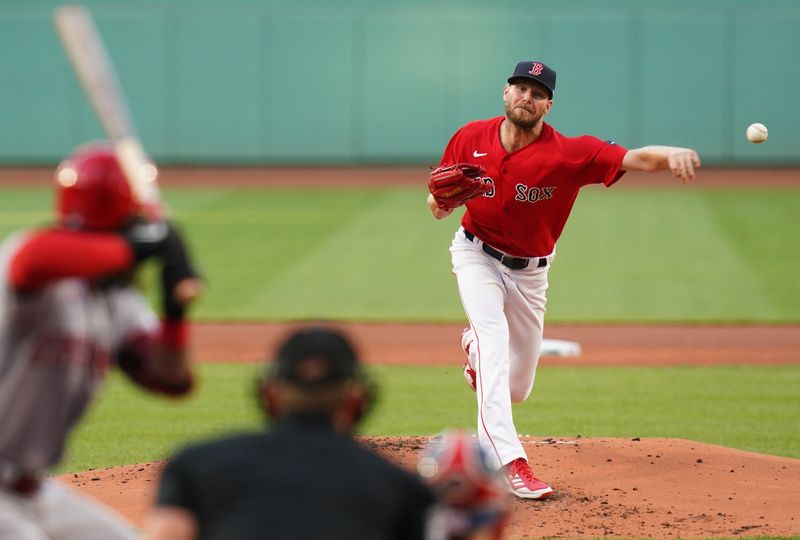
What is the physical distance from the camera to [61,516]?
372 centimetres

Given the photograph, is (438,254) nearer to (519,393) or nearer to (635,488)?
(519,393)

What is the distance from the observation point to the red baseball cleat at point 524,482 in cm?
677

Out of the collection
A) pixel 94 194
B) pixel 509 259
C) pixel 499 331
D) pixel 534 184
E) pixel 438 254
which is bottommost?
pixel 438 254

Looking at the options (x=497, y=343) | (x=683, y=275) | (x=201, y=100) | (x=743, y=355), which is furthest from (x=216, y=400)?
(x=201, y=100)

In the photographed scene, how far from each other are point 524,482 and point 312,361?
159 inches

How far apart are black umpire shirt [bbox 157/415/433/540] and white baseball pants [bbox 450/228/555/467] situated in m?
3.94

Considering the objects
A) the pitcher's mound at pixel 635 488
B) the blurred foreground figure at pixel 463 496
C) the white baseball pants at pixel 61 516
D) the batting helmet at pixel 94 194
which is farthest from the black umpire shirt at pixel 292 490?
the pitcher's mound at pixel 635 488

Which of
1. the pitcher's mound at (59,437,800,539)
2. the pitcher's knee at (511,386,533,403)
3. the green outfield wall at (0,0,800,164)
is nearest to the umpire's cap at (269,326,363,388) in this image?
the pitcher's mound at (59,437,800,539)

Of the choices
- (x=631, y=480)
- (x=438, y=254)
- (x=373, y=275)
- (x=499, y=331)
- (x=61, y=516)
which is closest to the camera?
(x=61, y=516)

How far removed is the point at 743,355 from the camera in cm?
1209

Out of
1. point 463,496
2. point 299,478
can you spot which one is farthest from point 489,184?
point 299,478

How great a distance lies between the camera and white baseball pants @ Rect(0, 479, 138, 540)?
3621mm

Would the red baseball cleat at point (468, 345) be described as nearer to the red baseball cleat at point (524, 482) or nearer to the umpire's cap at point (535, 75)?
the red baseball cleat at point (524, 482)

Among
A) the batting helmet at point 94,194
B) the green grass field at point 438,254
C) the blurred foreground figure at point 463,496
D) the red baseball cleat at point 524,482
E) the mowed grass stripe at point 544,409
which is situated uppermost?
the batting helmet at point 94,194
